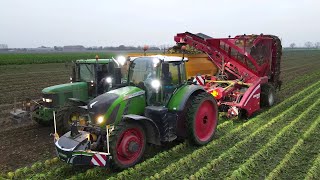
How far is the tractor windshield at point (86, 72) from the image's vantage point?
910cm

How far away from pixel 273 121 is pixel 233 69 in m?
2.71

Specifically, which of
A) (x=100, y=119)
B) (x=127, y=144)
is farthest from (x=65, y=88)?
(x=127, y=144)

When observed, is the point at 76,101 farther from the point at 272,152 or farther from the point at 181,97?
the point at 272,152

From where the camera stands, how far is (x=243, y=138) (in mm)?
7395

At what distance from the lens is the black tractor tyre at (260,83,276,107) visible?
1054 cm

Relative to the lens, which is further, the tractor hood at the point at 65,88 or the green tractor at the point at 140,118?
the tractor hood at the point at 65,88

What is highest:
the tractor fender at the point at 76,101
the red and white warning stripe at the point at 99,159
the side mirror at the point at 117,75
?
the side mirror at the point at 117,75

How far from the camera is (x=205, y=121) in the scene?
23.7 ft

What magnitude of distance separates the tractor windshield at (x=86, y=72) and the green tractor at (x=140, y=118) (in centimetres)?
276

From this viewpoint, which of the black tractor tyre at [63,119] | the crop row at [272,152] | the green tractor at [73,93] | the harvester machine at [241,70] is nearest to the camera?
the crop row at [272,152]

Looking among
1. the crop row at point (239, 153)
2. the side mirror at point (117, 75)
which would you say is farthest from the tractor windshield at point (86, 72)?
the crop row at point (239, 153)

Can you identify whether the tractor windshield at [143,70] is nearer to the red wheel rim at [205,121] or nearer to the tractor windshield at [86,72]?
the red wheel rim at [205,121]

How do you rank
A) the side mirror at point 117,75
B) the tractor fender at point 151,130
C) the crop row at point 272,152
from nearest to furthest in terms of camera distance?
1. the crop row at point 272,152
2. the tractor fender at point 151,130
3. the side mirror at point 117,75

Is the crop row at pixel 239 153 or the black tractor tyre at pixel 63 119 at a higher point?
the black tractor tyre at pixel 63 119
